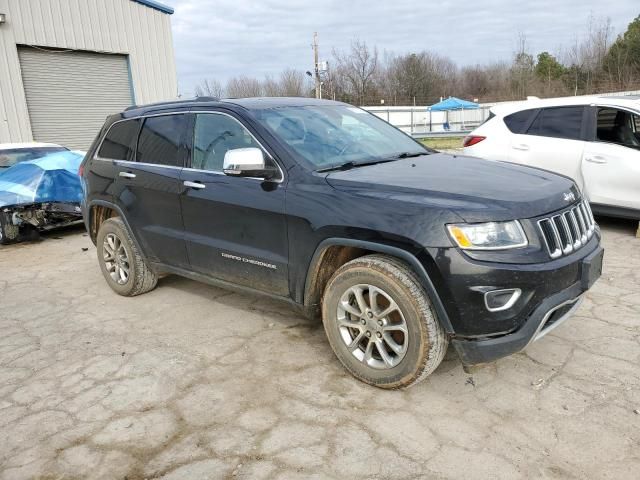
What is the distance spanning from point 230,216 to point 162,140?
1186 millimetres

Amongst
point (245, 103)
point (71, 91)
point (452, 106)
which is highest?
point (71, 91)

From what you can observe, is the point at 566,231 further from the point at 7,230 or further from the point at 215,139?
the point at 7,230

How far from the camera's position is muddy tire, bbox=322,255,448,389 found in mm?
2908

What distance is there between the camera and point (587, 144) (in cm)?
644

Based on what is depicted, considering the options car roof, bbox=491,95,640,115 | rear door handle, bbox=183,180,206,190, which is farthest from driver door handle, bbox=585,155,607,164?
rear door handle, bbox=183,180,206,190

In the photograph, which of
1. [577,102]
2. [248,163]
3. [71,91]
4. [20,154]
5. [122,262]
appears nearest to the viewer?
[248,163]

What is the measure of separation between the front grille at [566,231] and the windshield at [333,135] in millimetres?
1315

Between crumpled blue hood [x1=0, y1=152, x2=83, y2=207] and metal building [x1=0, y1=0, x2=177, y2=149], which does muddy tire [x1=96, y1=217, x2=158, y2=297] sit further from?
metal building [x1=0, y1=0, x2=177, y2=149]

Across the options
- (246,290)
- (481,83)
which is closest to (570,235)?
(246,290)

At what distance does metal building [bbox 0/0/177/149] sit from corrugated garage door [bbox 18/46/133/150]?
1.0 inches

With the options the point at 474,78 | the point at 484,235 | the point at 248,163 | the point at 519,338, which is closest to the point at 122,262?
the point at 248,163

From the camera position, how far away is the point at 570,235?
3039 mm

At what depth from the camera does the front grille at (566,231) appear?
9.44 feet

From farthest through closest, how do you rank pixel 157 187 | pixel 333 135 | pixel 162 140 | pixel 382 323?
1. pixel 162 140
2. pixel 157 187
3. pixel 333 135
4. pixel 382 323
